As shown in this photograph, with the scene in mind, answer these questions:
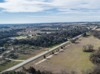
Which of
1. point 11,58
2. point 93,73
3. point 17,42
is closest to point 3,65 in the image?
point 11,58

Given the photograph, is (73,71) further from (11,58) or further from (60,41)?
(60,41)

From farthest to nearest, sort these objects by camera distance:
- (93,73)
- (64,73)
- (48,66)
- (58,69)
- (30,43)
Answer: (30,43), (48,66), (58,69), (64,73), (93,73)

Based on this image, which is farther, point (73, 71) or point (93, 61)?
point (93, 61)

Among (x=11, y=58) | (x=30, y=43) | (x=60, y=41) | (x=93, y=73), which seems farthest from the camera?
(x=60, y=41)

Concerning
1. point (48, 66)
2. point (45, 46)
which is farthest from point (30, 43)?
point (48, 66)

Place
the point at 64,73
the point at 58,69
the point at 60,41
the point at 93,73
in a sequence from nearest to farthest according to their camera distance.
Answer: the point at 93,73, the point at 64,73, the point at 58,69, the point at 60,41

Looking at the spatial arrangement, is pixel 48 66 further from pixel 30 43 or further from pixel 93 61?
pixel 30 43

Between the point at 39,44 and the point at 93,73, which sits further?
the point at 39,44

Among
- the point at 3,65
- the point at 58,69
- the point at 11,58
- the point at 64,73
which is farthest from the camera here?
the point at 11,58
